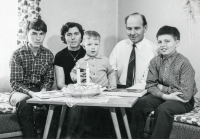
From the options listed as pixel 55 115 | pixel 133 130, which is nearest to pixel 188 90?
pixel 133 130

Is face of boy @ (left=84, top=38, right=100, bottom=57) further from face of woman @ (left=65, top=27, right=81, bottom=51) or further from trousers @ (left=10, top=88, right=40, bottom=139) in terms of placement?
trousers @ (left=10, top=88, right=40, bottom=139)

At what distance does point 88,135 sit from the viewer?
2.92 metres

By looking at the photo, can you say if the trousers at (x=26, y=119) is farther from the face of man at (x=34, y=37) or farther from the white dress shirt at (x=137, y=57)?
the white dress shirt at (x=137, y=57)

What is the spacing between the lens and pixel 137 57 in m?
3.35

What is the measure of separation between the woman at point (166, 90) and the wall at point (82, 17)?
1647mm

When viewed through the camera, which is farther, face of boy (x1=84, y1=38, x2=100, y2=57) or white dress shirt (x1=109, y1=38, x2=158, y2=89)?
white dress shirt (x1=109, y1=38, x2=158, y2=89)

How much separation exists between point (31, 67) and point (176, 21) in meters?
1.94

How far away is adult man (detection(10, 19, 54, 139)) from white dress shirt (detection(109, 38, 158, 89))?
0.94 m

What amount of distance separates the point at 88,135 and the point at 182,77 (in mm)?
1236

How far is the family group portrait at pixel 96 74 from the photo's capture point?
7.30 feet

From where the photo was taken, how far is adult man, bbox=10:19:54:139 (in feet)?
8.89

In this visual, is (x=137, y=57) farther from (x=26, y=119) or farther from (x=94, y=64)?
(x=26, y=119)

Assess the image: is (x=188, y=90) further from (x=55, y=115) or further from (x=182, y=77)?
(x=55, y=115)

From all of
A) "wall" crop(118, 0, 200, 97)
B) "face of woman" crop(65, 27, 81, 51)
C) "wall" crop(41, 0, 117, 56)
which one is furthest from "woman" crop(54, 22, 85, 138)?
"wall" crop(118, 0, 200, 97)
